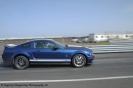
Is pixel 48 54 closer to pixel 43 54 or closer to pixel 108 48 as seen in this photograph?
pixel 43 54

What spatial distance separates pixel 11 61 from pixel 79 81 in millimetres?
3842

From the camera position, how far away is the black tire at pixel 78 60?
7.16m

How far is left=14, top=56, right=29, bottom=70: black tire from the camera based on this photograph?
712 centimetres

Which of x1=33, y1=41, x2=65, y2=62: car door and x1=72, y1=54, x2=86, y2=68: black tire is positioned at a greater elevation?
x1=33, y1=41, x2=65, y2=62: car door

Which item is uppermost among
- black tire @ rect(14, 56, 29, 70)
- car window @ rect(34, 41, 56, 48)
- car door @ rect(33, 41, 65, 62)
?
car window @ rect(34, 41, 56, 48)

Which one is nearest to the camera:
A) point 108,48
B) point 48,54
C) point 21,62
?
point 48,54

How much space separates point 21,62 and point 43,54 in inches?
47.1

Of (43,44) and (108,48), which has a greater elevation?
(43,44)

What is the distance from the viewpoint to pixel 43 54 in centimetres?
705

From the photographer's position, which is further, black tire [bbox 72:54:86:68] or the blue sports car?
black tire [bbox 72:54:86:68]

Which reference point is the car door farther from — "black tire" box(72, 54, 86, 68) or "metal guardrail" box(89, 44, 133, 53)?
"metal guardrail" box(89, 44, 133, 53)

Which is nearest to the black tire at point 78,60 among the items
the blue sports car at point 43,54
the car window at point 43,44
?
the blue sports car at point 43,54

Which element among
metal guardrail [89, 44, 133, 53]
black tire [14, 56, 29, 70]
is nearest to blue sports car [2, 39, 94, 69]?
black tire [14, 56, 29, 70]

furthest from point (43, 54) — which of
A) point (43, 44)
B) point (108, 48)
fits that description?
point (108, 48)
